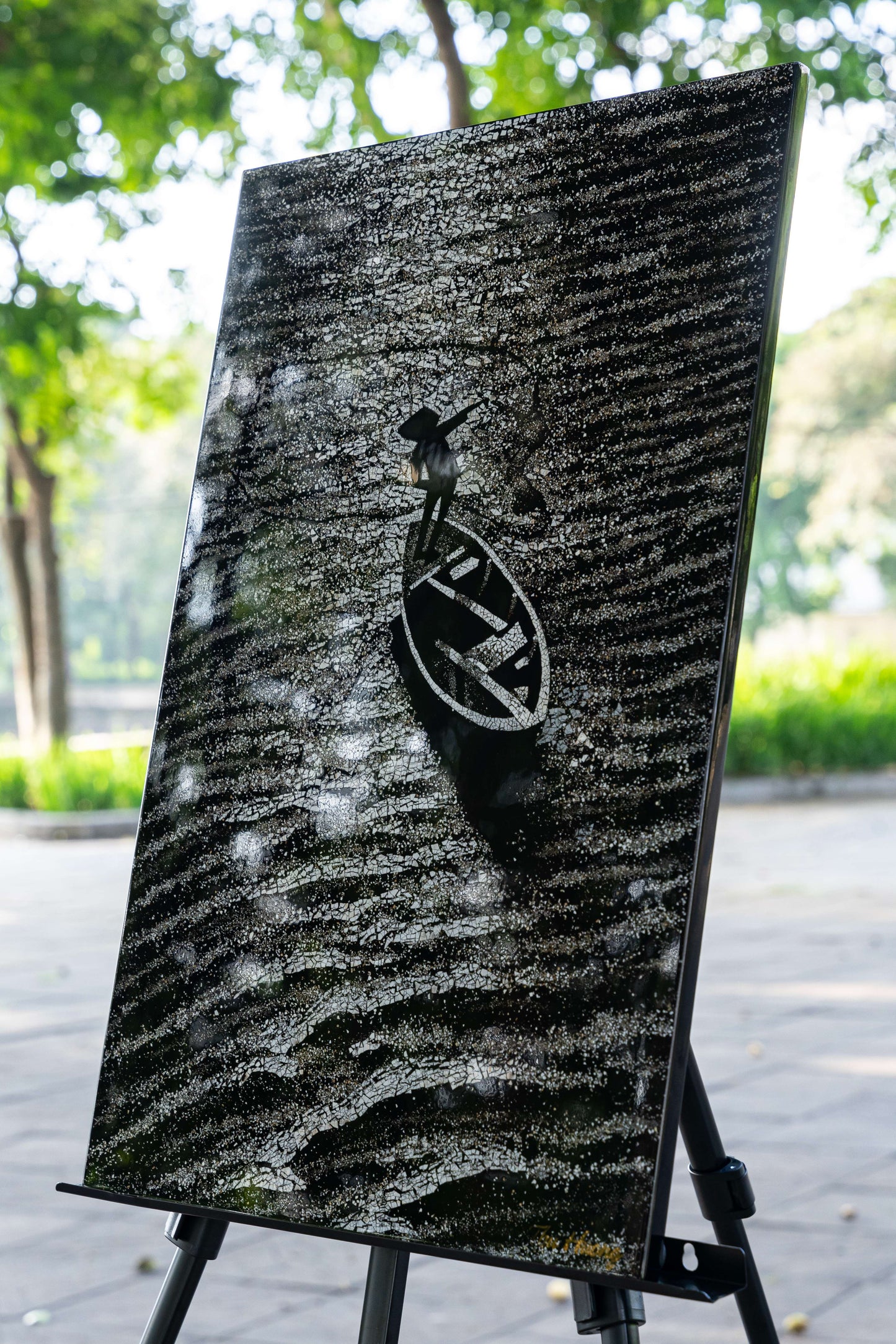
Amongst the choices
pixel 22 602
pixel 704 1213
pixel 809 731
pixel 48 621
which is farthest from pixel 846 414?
pixel 704 1213

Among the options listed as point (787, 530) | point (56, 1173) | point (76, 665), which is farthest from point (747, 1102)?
point (76, 665)

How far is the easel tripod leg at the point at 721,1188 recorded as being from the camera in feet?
4.70

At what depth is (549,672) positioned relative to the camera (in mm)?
1192

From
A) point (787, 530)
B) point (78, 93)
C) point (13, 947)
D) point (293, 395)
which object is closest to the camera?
point (293, 395)

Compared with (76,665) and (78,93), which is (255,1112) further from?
(76,665)

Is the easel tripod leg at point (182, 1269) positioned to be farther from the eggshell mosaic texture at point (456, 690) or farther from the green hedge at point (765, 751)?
the green hedge at point (765, 751)

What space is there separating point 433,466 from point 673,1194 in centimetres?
237

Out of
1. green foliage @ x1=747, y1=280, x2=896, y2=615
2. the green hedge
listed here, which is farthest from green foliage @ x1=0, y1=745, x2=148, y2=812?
green foliage @ x1=747, y1=280, x2=896, y2=615

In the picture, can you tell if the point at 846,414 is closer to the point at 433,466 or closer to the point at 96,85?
the point at 96,85

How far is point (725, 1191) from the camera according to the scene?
4.73 ft

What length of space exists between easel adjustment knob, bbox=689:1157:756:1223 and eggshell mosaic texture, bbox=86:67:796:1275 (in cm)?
41

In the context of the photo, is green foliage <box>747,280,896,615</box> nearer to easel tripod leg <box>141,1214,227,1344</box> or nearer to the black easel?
the black easel

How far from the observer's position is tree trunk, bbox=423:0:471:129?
671cm

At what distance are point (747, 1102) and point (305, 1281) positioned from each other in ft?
4.76
